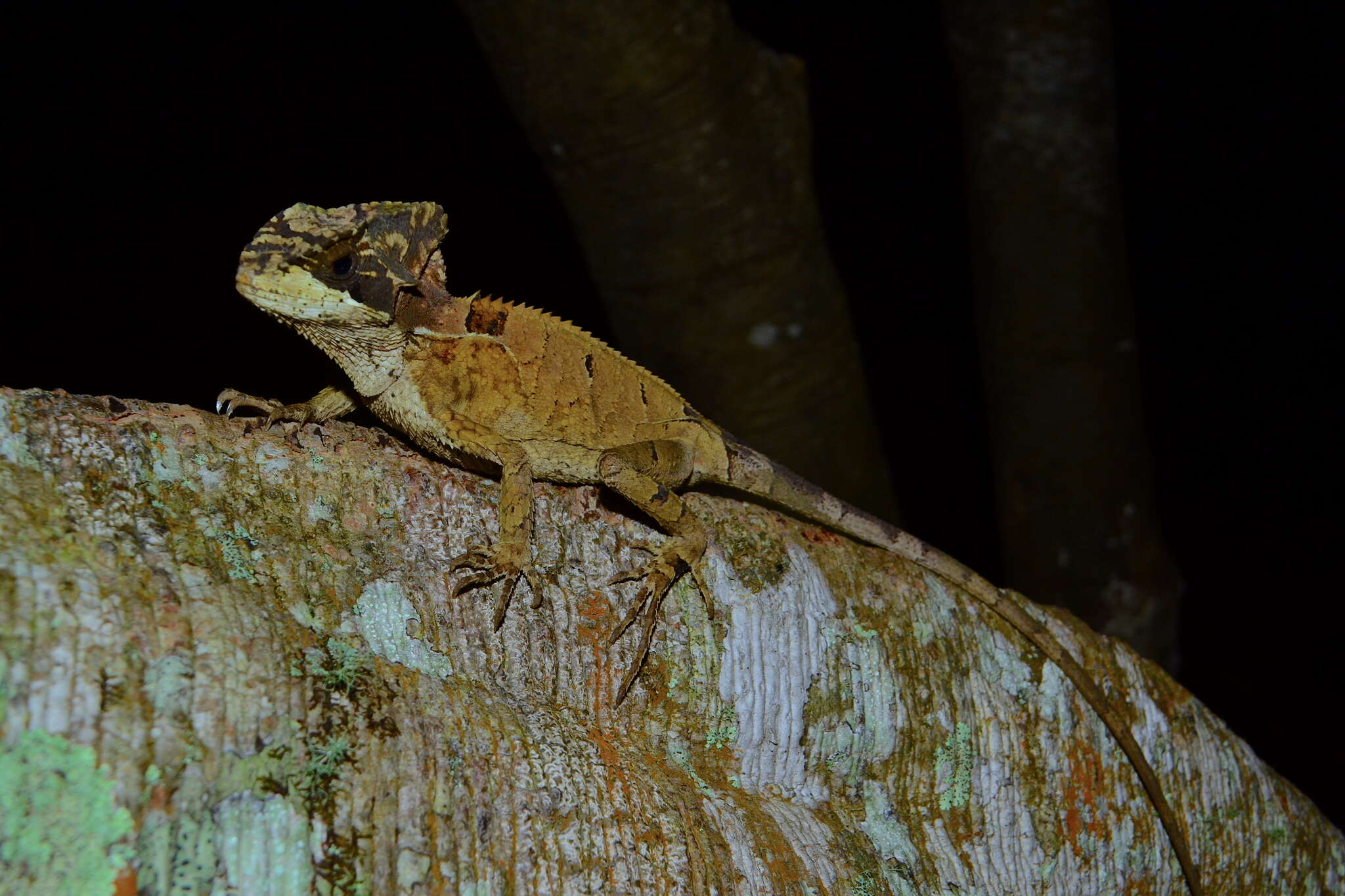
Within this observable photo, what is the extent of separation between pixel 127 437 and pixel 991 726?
94.4 inches

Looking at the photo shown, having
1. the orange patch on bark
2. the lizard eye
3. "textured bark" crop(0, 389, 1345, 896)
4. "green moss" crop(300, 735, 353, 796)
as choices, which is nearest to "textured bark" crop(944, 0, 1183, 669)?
"textured bark" crop(0, 389, 1345, 896)

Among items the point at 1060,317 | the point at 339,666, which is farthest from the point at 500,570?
the point at 1060,317

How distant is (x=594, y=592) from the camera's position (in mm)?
2561

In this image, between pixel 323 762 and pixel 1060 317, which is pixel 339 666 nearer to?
pixel 323 762

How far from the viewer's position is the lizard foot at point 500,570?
2373mm

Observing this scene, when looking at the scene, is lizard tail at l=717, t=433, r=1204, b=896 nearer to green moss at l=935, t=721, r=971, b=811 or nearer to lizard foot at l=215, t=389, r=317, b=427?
green moss at l=935, t=721, r=971, b=811

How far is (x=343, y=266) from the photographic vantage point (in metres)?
2.75

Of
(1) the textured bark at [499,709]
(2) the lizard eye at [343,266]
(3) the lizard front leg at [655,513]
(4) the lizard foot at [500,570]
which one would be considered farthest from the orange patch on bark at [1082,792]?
(2) the lizard eye at [343,266]

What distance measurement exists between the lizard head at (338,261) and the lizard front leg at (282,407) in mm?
240

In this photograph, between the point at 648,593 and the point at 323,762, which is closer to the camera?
the point at 323,762

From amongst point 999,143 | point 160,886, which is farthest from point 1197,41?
point 160,886

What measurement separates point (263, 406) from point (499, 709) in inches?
44.2

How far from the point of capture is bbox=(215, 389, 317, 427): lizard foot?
8.75 feet

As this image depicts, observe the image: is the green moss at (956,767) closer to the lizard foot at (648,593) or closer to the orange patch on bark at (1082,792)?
the orange patch on bark at (1082,792)
